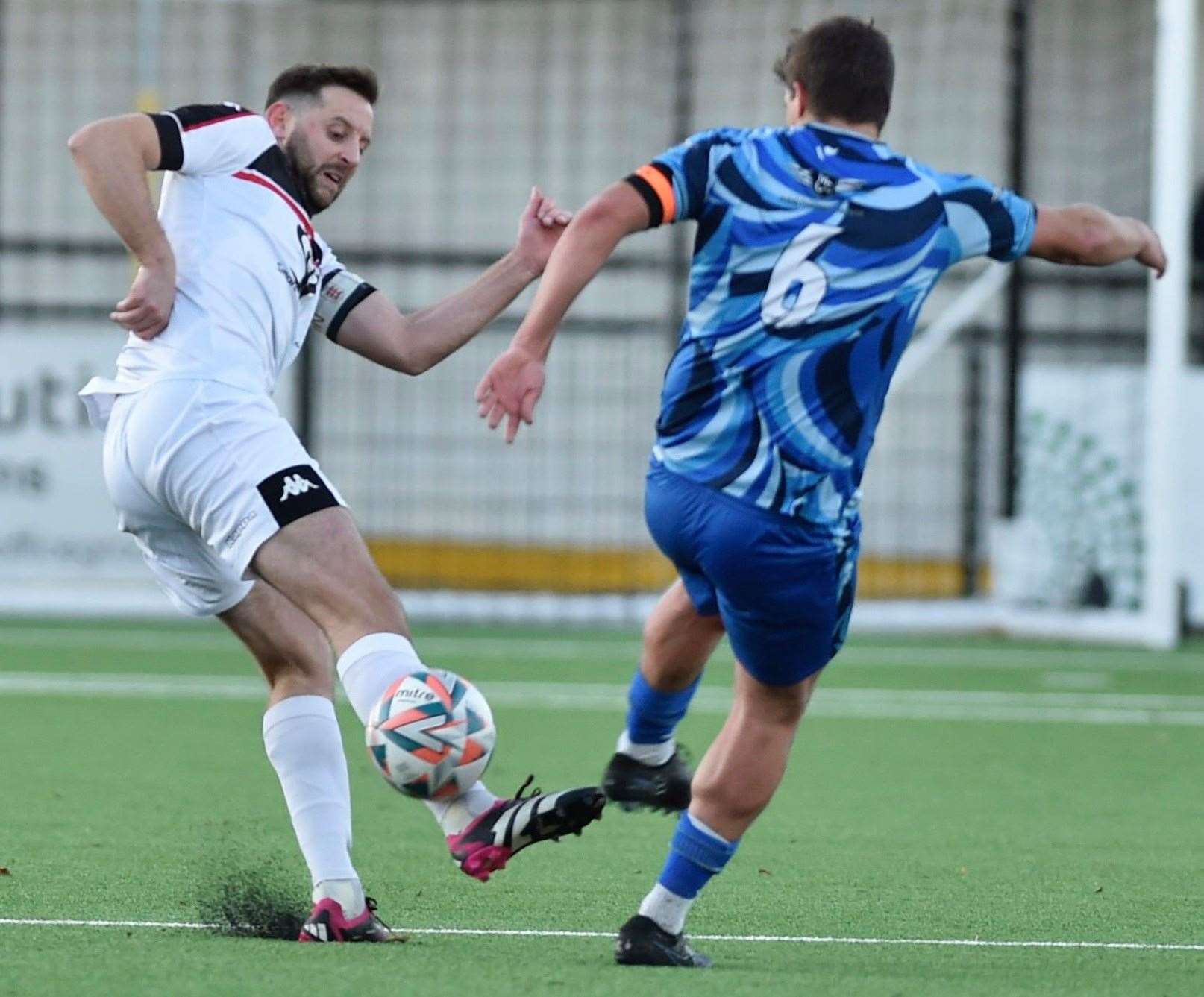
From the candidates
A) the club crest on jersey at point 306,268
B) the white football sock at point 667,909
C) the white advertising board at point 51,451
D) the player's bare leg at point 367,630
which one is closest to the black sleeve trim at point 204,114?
the club crest on jersey at point 306,268

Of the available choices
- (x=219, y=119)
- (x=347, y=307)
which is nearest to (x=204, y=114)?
(x=219, y=119)

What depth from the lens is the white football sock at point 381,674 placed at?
3.92 metres

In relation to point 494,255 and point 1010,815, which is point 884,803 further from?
point 494,255

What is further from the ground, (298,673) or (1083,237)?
(1083,237)

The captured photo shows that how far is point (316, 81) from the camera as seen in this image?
4539 mm

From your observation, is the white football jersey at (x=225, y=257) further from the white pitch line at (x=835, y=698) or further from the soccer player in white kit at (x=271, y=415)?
the white pitch line at (x=835, y=698)

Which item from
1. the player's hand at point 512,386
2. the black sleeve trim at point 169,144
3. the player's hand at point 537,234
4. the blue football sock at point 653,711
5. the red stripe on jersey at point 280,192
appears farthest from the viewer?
the blue football sock at point 653,711

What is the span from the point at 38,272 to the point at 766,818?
11208mm

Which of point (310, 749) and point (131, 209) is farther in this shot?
point (310, 749)

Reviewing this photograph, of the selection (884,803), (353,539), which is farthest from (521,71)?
(353,539)

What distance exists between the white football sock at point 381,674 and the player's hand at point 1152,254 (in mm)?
1569

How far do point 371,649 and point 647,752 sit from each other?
1138mm

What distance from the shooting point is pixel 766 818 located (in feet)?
20.2

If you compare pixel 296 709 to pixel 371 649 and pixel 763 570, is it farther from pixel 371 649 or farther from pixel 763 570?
pixel 763 570
